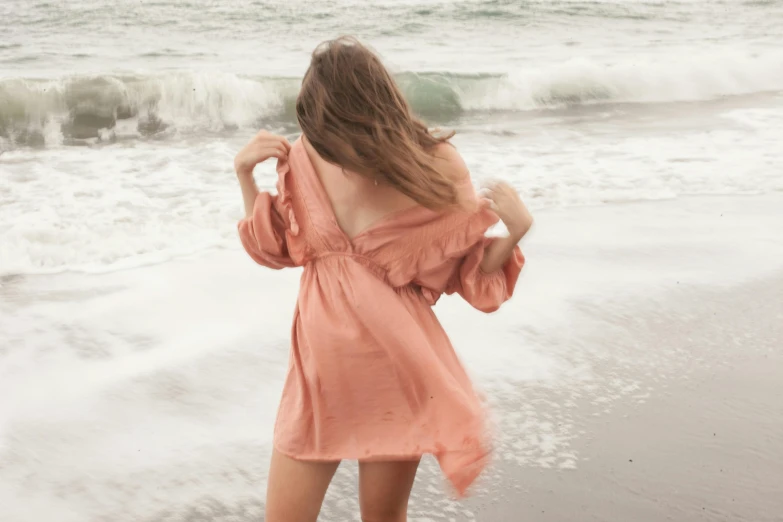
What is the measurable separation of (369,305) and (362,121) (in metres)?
0.41

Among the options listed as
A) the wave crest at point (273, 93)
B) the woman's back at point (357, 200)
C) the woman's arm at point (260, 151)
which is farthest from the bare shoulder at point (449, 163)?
the wave crest at point (273, 93)

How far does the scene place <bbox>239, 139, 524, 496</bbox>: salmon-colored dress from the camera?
6.72 feet

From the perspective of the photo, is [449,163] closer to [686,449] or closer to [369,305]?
[369,305]

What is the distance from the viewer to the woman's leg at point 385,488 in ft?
7.10

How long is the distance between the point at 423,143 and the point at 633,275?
10.7 feet

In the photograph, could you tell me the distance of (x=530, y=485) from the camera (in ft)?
10.4

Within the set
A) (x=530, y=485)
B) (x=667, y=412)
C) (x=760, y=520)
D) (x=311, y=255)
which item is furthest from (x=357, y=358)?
(x=667, y=412)

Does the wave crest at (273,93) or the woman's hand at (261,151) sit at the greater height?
the woman's hand at (261,151)

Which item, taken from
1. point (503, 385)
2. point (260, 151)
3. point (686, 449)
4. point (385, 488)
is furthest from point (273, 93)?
point (385, 488)

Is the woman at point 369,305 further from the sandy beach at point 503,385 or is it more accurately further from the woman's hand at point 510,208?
the sandy beach at point 503,385

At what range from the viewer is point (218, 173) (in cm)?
748

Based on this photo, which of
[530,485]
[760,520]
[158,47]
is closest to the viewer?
[760,520]

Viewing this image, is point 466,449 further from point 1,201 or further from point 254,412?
point 1,201

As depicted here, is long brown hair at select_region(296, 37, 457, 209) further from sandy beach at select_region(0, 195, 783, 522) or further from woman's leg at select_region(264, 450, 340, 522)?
sandy beach at select_region(0, 195, 783, 522)
